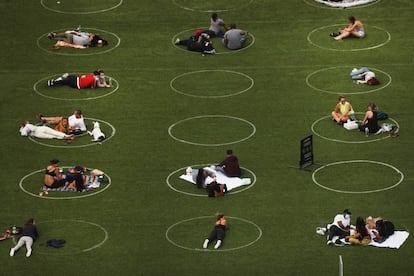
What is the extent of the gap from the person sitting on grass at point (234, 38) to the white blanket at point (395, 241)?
20662 millimetres

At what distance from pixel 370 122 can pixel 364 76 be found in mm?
6314

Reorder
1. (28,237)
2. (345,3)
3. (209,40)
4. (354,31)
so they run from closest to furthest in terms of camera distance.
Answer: (28,237)
(354,31)
(209,40)
(345,3)

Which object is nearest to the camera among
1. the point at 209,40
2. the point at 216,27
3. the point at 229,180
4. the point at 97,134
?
the point at 229,180

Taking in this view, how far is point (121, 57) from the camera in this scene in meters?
75.7

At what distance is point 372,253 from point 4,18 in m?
31.0

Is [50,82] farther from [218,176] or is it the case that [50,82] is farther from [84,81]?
[218,176]

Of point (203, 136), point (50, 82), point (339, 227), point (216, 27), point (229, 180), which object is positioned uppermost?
point (339, 227)

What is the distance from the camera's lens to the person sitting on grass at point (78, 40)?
76938mm

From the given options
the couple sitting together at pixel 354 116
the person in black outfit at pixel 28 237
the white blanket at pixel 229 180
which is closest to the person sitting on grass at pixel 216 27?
the couple sitting together at pixel 354 116

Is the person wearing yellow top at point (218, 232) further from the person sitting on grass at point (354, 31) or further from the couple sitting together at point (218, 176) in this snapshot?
the person sitting on grass at point (354, 31)

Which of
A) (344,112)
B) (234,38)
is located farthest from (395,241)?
(234,38)

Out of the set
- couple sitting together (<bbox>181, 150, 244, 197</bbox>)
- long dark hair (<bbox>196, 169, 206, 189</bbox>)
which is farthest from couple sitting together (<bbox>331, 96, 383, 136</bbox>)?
long dark hair (<bbox>196, 169, 206, 189</bbox>)

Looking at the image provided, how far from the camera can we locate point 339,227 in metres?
57.6

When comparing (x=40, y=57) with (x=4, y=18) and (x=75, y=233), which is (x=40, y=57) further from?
(x=75, y=233)
